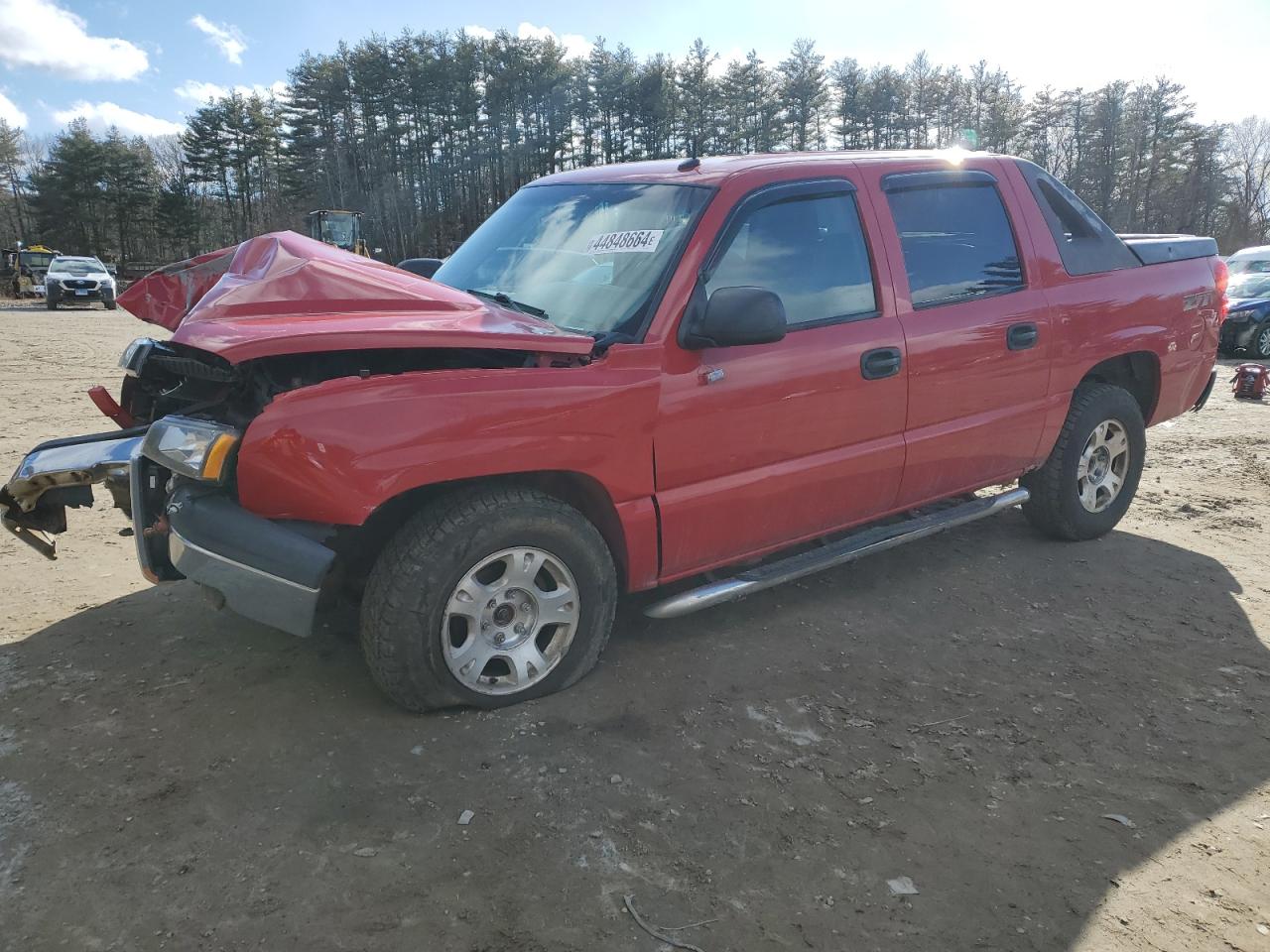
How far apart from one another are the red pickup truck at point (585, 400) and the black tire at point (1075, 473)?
0.19m

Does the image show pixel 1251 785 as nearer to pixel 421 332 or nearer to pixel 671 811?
pixel 671 811

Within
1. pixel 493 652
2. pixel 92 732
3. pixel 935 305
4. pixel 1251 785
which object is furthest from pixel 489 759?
pixel 935 305

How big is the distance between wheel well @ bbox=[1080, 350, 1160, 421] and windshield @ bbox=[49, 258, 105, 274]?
1152 inches

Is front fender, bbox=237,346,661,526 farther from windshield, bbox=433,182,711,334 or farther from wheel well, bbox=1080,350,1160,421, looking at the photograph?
wheel well, bbox=1080,350,1160,421

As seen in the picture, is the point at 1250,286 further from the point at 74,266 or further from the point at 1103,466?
the point at 74,266

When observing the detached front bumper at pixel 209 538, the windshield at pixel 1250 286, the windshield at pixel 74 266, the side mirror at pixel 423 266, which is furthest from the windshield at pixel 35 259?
the windshield at pixel 1250 286

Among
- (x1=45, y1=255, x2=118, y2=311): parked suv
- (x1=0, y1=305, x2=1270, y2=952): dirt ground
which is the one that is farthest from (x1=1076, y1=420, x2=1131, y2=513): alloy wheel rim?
(x1=45, y1=255, x2=118, y2=311): parked suv

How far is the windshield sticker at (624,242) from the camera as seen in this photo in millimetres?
3445

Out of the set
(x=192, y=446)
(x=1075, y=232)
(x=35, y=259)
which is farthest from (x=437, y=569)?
(x=35, y=259)

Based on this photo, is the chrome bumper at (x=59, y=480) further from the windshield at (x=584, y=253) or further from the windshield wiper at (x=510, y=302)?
the windshield at (x=584, y=253)

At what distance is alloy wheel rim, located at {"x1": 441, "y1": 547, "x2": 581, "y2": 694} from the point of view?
3.00 m

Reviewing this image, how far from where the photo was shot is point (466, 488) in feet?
9.93

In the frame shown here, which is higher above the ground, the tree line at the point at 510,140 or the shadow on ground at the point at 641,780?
the tree line at the point at 510,140

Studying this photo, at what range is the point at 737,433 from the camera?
3391 mm
